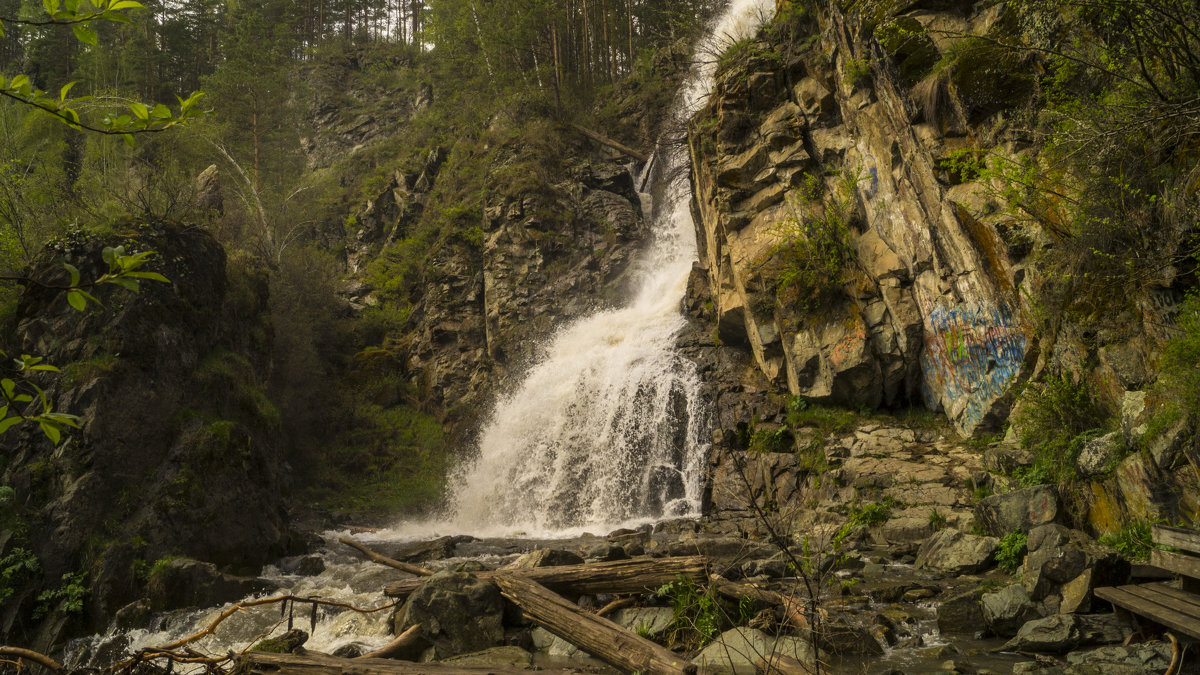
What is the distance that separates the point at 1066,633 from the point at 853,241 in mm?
10935

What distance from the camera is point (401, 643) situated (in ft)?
22.0

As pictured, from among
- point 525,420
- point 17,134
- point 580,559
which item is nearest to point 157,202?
point 17,134

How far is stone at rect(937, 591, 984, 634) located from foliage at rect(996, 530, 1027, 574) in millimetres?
2117

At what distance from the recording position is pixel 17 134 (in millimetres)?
19391

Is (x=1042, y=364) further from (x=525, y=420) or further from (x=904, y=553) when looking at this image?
(x=525, y=420)

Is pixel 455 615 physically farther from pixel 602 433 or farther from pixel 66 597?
pixel 602 433

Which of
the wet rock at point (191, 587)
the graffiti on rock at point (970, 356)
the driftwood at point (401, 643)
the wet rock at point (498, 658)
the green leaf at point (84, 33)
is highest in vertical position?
the green leaf at point (84, 33)

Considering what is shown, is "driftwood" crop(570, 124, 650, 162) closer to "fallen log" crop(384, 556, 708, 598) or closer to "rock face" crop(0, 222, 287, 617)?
"rock face" crop(0, 222, 287, 617)

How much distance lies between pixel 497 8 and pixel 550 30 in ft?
9.53

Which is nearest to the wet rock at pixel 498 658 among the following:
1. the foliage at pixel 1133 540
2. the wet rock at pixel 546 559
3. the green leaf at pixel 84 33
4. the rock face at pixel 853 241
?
the wet rock at pixel 546 559

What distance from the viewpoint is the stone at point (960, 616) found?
6.52 metres

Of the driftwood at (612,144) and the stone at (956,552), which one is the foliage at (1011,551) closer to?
the stone at (956,552)

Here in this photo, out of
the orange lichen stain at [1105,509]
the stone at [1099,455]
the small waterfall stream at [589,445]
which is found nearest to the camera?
the orange lichen stain at [1105,509]

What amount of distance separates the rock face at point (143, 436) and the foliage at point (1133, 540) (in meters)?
13.6
